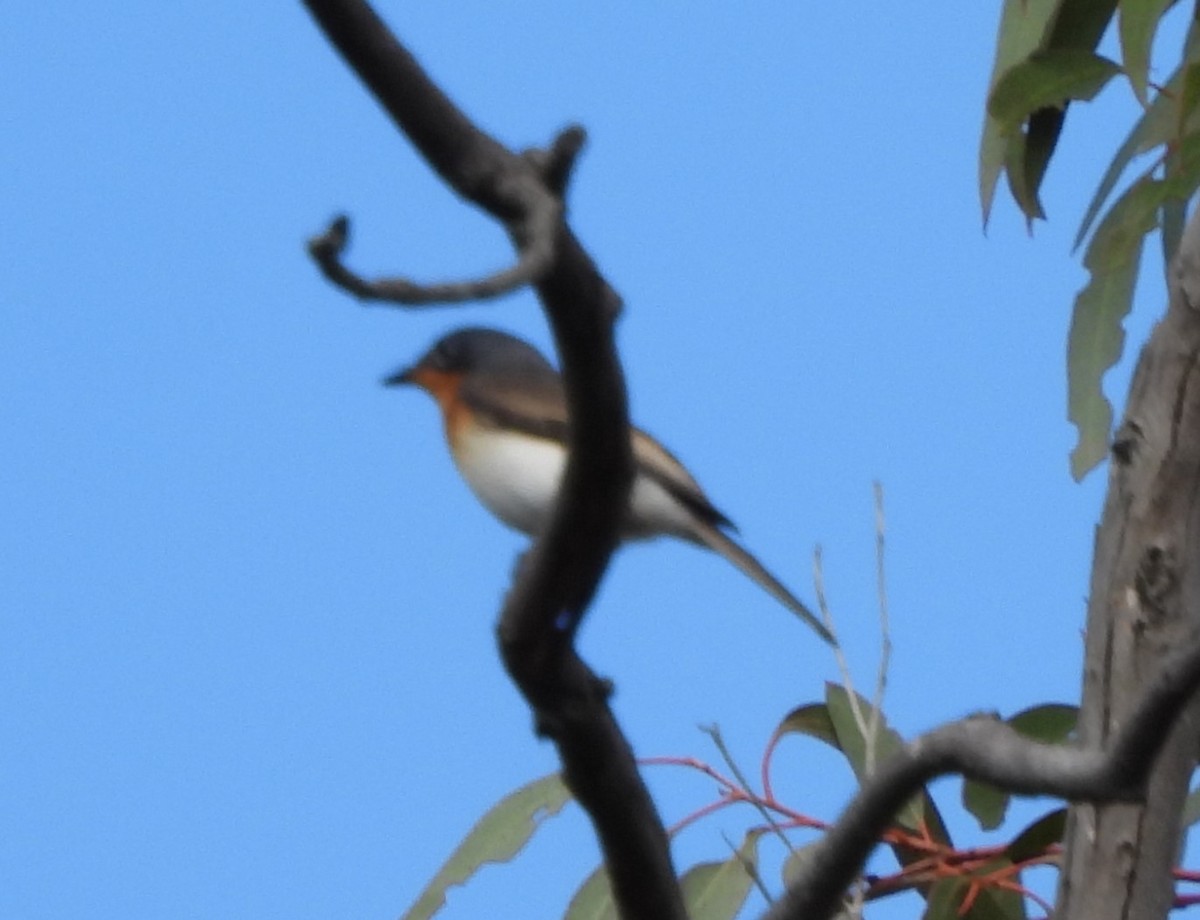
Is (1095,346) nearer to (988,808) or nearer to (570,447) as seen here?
(988,808)

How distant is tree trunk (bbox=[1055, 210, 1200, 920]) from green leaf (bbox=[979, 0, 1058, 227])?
725 millimetres

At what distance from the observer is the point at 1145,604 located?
2283 mm

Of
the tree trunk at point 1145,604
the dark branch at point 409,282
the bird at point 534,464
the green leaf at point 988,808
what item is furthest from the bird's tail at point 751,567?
the dark branch at point 409,282

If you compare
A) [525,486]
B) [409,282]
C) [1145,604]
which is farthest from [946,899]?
[409,282]

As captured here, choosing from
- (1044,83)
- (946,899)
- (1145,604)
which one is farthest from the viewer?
(1044,83)

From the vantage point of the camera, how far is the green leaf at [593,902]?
114 inches

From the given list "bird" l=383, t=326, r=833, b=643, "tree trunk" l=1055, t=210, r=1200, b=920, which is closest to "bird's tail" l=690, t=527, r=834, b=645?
"bird" l=383, t=326, r=833, b=643

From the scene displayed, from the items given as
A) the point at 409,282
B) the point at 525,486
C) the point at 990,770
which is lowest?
the point at 990,770

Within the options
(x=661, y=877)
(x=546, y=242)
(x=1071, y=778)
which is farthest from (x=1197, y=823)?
(x=546, y=242)

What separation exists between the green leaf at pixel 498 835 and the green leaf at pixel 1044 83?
1.00m

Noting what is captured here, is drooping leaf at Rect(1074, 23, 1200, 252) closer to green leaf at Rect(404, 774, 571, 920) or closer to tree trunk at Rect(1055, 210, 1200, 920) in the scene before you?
tree trunk at Rect(1055, 210, 1200, 920)

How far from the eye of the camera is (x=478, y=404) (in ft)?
14.1

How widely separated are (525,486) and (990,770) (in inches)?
94.6

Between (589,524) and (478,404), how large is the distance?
2.66 meters
